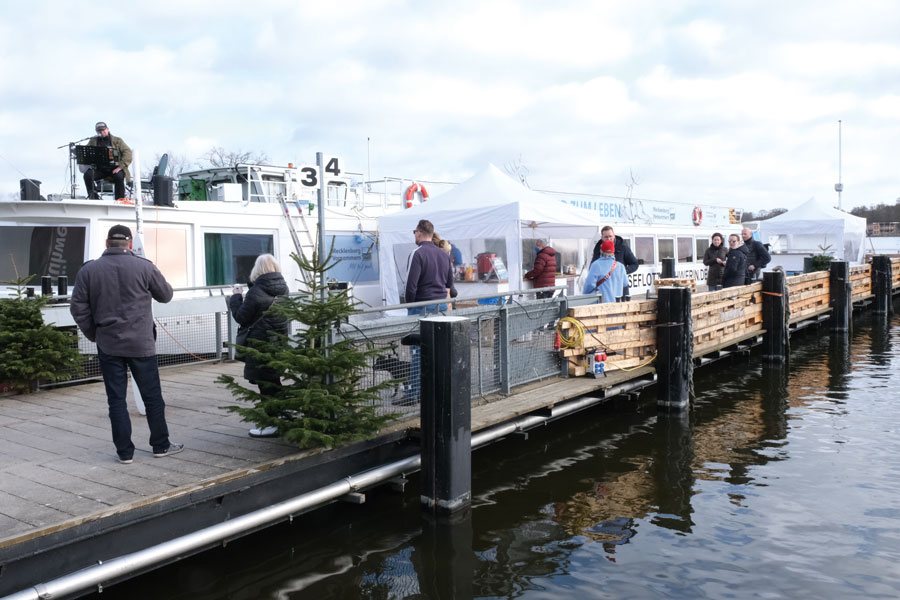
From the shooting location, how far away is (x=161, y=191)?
11523 millimetres

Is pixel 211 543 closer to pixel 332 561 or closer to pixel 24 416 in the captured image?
pixel 332 561

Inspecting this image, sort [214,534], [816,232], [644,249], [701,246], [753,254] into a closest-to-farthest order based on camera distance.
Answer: [214,534], [753,254], [644,249], [701,246], [816,232]

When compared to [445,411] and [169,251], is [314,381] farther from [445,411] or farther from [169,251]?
[169,251]

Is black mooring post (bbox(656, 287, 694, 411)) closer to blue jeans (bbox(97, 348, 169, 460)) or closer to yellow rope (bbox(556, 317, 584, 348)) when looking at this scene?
yellow rope (bbox(556, 317, 584, 348))

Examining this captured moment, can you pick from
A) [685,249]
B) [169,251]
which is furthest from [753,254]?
[169,251]

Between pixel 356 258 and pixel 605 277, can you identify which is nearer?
pixel 605 277

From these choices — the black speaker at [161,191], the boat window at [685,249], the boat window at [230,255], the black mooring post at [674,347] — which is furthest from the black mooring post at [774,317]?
the black speaker at [161,191]

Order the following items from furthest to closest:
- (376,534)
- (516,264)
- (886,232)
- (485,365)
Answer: (886,232) < (516,264) < (485,365) < (376,534)

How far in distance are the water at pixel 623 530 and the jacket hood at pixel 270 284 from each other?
198 cm

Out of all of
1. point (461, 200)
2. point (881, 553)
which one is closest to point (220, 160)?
point (461, 200)

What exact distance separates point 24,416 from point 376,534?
12.4 ft

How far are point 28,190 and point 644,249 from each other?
16.2 meters

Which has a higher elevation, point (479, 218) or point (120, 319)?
point (479, 218)

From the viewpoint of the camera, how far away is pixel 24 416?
24.2 ft
